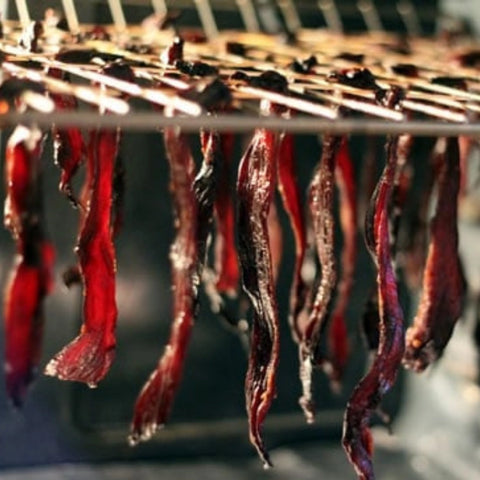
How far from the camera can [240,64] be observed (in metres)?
1.77

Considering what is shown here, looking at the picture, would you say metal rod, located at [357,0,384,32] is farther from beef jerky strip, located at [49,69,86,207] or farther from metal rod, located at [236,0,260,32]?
beef jerky strip, located at [49,69,86,207]

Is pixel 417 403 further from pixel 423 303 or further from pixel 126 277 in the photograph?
pixel 423 303

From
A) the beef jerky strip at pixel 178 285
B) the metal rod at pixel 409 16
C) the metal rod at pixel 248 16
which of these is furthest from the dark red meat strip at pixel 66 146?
the metal rod at pixel 409 16

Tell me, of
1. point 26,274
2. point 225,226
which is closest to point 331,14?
point 225,226

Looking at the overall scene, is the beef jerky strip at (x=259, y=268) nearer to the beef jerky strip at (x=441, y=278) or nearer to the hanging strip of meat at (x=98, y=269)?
the hanging strip of meat at (x=98, y=269)

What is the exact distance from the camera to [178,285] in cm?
142

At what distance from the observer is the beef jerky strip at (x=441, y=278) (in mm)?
1554

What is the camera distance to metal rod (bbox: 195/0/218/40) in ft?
7.53

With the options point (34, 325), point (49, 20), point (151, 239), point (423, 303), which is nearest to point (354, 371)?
point (151, 239)

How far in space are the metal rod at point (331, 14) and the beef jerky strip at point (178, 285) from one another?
113 cm

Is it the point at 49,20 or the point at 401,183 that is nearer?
the point at 401,183

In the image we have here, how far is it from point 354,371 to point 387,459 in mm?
227

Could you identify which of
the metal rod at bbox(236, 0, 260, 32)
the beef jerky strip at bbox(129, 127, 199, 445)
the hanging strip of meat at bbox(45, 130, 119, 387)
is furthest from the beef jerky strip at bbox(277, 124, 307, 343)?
the metal rod at bbox(236, 0, 260, 32)

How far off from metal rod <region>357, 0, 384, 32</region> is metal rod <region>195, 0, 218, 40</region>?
0.38m
